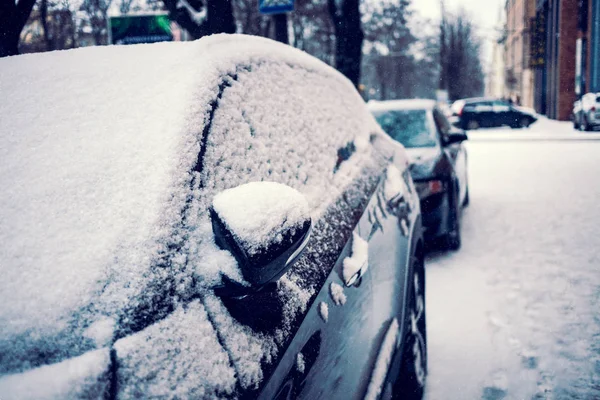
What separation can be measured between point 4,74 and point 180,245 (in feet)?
4.08

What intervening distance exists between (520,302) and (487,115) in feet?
73.8

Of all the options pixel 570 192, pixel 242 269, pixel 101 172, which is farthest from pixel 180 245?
pixel 570 192

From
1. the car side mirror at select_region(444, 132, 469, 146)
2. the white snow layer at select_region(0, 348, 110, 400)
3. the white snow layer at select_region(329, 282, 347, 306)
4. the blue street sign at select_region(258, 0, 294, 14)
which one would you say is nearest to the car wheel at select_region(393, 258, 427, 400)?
the white snow layer at select_region(329, 282, 347, 306)

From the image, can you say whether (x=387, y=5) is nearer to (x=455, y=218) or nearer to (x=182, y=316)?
(x=455, y=218)

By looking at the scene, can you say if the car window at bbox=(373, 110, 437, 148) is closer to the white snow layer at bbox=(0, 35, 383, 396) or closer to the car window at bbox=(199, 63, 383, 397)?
the car window at bbox=(199, 63, 383, 397)

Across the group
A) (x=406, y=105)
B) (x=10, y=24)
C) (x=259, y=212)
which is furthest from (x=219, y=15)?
(x=259, y=212)

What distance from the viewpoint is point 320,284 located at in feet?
5.16

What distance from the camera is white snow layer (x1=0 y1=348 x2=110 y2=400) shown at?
967 millimetres

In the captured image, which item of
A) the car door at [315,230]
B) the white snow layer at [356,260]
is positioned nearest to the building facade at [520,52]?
the car door at [315,230]

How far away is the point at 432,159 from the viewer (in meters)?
5.17

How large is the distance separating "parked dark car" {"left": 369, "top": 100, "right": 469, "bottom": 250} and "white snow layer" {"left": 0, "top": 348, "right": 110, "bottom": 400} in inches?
164

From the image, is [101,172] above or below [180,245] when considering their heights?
above

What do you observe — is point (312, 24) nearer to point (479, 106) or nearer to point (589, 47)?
point (479, 106)

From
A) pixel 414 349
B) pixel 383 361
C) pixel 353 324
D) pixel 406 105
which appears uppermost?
pixel 406 105
